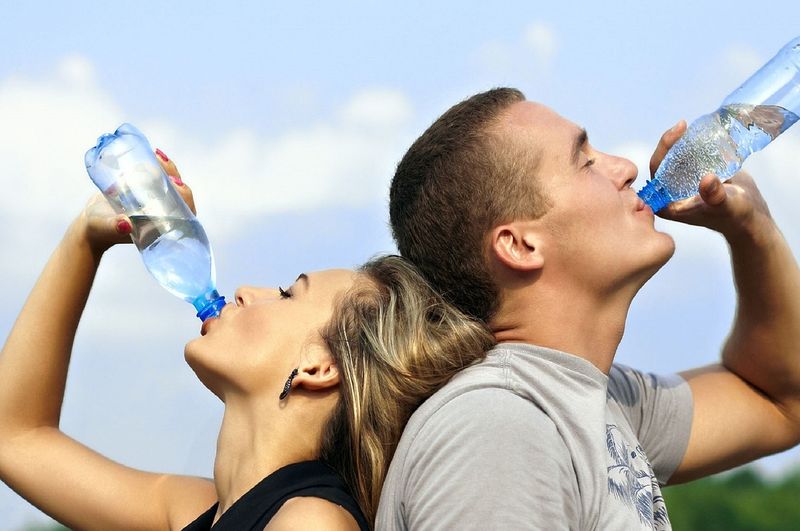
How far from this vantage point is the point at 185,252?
12.8 feet

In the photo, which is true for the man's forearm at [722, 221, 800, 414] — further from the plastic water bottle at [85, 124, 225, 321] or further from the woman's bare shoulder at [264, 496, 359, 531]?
the plastic water bottle at [85, 124, 225, 321]

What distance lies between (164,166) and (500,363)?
1.46 meters

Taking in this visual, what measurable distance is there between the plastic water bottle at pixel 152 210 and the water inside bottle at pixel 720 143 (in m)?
1.58

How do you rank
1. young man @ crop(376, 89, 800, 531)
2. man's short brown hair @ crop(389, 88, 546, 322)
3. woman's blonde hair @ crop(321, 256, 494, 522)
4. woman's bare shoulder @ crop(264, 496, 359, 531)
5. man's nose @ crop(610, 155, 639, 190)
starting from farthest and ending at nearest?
man's nose @ crop(610, 155, 639, 190) < man's short brown hair @ crop(389, 88, 546, 322) < woman's blonde hair @ crop(321, 256, 494, 522) < woman's bare shoulder @ crop(264, 496, 359, 531) < young man @ crop(376, 89, 800, 531)

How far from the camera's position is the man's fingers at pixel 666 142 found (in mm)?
3773

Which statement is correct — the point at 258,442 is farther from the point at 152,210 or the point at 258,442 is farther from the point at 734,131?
the point at 734,131

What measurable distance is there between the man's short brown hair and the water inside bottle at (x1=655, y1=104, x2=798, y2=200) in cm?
63

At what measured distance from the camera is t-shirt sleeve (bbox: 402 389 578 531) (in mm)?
2596

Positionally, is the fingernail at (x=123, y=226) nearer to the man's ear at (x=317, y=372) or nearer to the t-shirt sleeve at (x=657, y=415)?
the man's ear at (x=317, y=372)

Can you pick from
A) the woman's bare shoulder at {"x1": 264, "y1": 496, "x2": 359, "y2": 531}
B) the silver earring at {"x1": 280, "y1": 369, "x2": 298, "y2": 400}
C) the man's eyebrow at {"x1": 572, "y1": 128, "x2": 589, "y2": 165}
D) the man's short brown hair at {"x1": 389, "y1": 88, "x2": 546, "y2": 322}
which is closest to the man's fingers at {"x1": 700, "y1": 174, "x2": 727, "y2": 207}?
the man's eyebrow at {"x1": 572, "y1": 128, "x2": 589, "y2": 165}

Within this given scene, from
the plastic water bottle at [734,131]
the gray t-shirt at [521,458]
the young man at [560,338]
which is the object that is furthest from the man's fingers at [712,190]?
the gray t-shirt at [521,458]

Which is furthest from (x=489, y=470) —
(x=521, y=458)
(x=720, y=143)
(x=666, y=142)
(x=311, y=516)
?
(x=720, y=143)

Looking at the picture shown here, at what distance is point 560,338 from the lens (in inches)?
126

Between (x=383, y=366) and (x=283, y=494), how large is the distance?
452 mm
